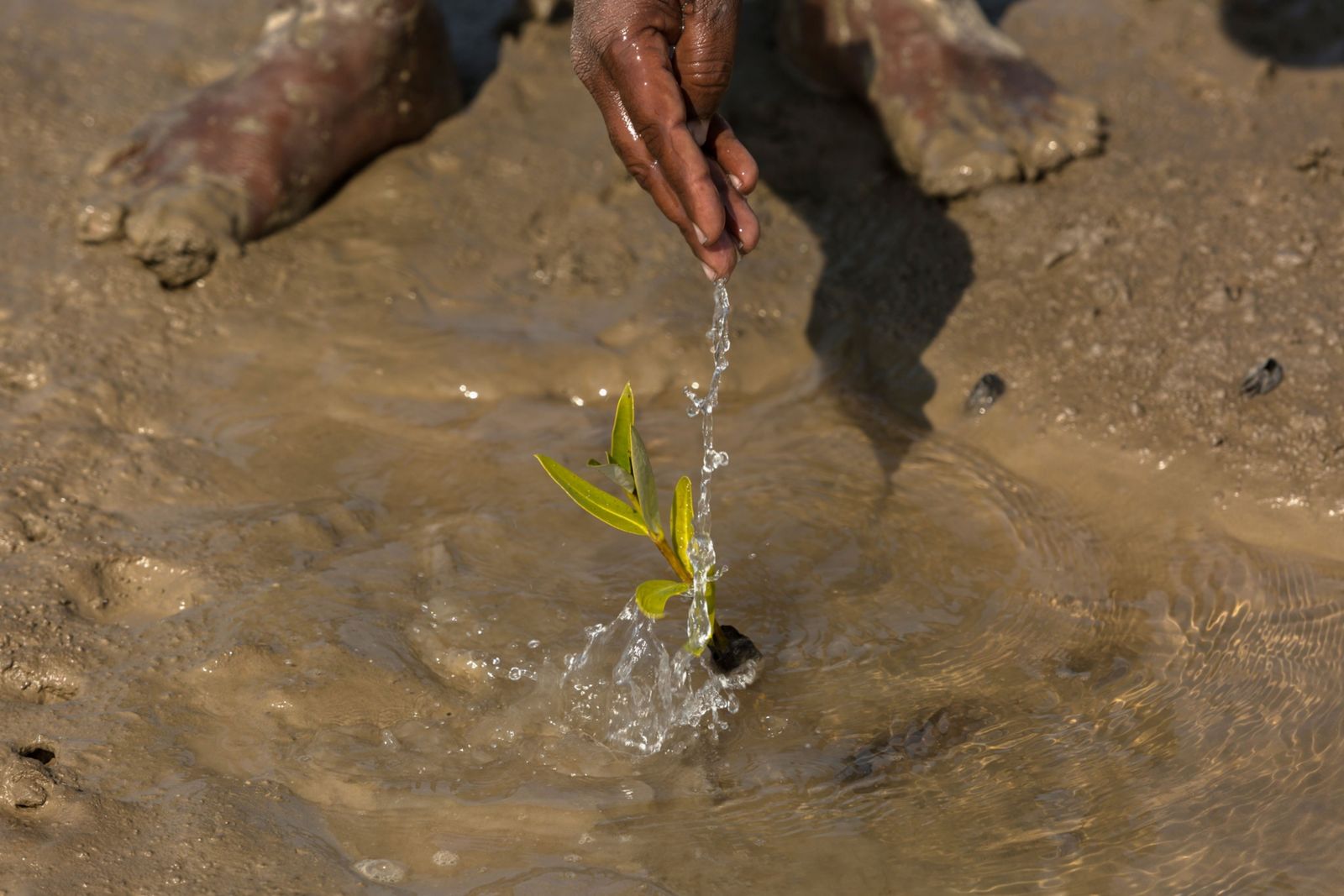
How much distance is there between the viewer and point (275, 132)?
3645 mm

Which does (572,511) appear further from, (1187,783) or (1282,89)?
(1282,89)

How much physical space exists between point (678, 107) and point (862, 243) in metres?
1.56

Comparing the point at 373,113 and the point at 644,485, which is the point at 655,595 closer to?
Result: the point at 644,485

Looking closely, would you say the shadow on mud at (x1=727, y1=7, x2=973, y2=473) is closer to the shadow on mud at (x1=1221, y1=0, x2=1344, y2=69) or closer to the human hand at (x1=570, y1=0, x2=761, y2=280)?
the human hand at (x1=570, y1=0, x2=761, y2=280)

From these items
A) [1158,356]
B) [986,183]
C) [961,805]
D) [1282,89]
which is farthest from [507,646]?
[1282,89]

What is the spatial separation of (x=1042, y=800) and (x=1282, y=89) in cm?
259

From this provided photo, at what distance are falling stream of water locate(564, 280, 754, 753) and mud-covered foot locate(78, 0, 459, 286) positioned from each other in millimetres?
1631

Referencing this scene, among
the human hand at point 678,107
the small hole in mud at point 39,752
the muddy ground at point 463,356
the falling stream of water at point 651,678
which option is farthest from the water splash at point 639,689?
the small hole in mud at point 39,752

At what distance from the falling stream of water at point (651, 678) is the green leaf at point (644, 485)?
94 mm

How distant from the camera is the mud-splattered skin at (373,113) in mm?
3476

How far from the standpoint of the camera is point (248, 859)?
6.57ft

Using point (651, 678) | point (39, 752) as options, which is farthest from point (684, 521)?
point (39, 752)

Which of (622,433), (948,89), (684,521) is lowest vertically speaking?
(948,89)

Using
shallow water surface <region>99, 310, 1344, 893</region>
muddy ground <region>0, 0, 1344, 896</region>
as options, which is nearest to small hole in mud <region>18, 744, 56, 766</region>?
muddy ground <region>0, 0, 1344, 896</region>
